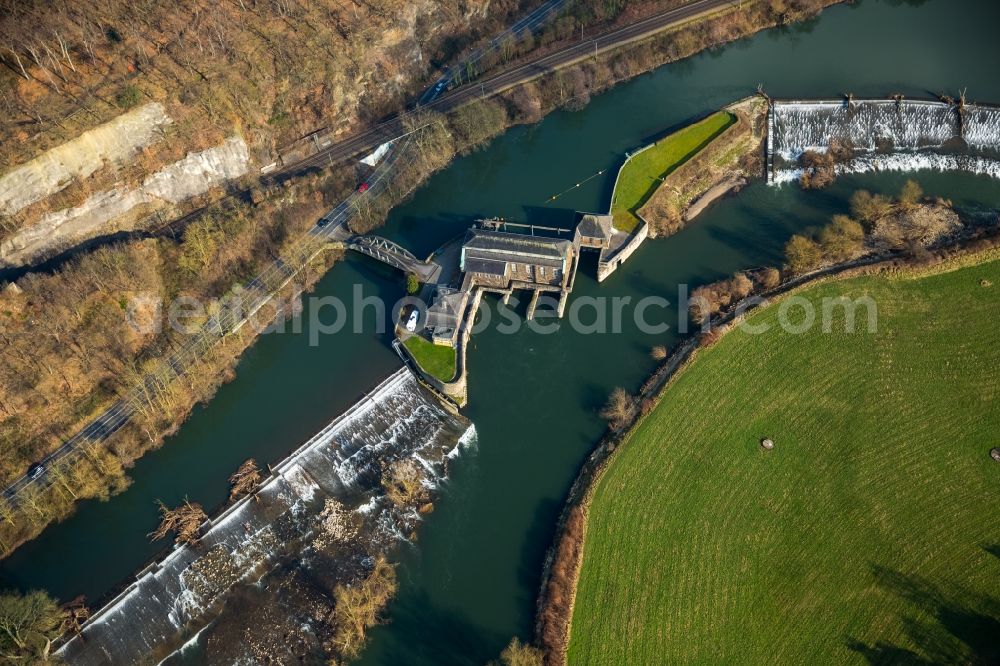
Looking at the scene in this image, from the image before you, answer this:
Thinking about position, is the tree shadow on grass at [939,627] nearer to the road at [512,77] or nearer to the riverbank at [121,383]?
the riverbank at [121,383]

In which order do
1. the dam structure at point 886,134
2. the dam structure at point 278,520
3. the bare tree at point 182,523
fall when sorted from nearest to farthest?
1. the dam structure at point 278,520
2. the bare tree at point 182,523
3. the dam structure at point 886,134

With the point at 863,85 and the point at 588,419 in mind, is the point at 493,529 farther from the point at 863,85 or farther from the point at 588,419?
the point at 863,85

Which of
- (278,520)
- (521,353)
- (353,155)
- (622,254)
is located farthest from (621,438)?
(353,155)

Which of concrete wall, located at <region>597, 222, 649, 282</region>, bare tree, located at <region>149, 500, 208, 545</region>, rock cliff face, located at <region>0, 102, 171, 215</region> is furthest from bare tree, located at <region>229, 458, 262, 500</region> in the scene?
concrete wall, located at <region>597, 222, 649, 282</region>

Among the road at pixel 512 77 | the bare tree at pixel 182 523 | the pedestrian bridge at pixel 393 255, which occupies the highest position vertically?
the road at pixel 512 77

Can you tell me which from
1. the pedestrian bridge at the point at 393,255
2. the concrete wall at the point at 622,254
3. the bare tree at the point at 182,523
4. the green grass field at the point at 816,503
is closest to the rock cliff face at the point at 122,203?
the pedestrian bridge at the point at 393,255

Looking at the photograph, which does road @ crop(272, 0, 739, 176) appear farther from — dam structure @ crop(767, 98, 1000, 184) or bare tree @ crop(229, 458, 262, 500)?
bare tree @ crop(229, 458, 262, 500)
